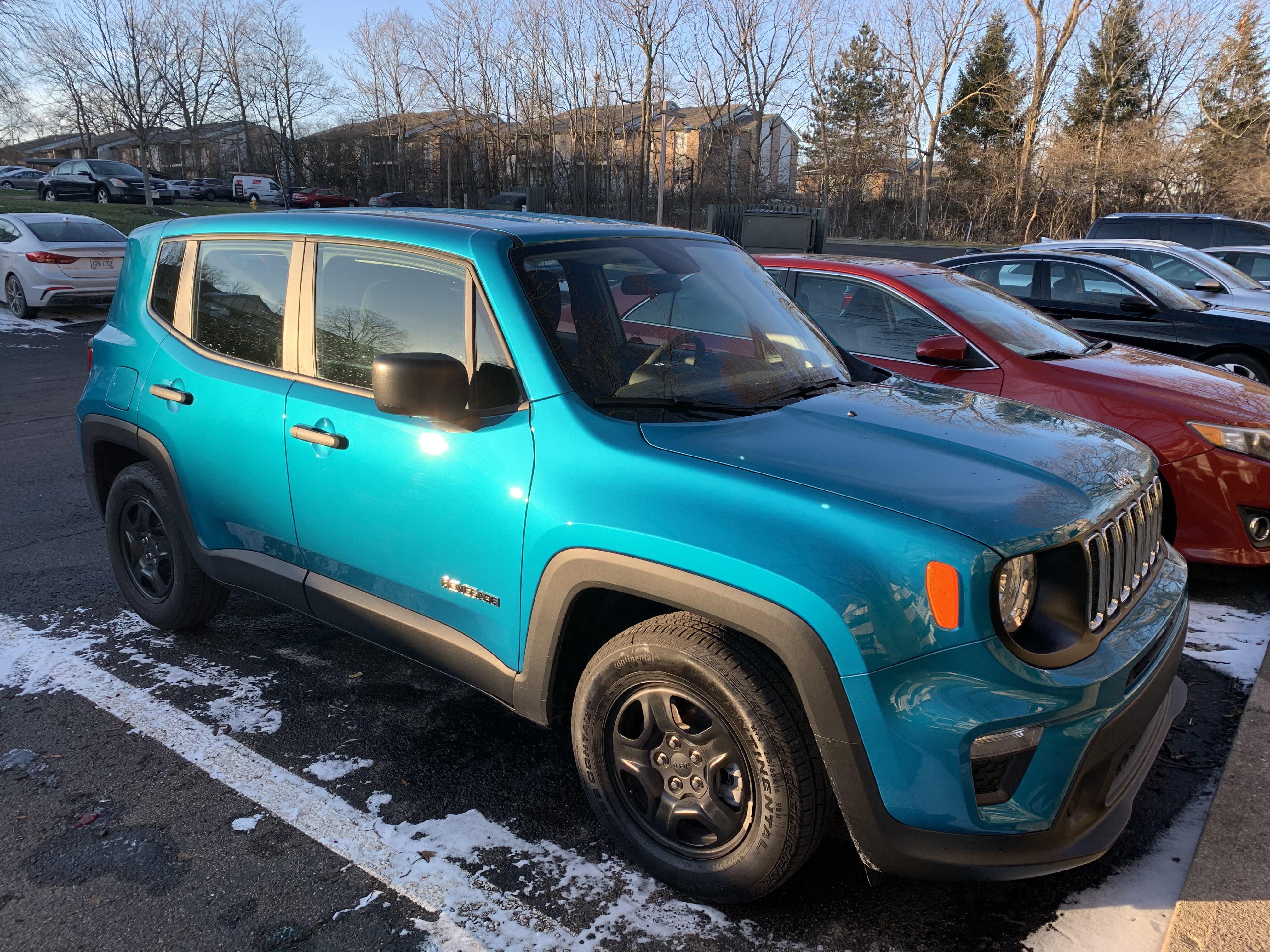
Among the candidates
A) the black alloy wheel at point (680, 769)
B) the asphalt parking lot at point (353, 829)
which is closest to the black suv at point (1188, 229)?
the asphalt parking lot at point (353, 829)

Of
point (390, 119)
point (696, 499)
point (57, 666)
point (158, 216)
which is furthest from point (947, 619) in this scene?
point (390, 119)

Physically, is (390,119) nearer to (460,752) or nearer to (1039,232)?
(1039,232)

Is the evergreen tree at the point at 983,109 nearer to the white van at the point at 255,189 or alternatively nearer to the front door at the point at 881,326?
the white van at the point at 255,189

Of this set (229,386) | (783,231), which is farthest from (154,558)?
(783,231)

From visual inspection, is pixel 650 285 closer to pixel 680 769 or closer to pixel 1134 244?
pixel 680 769

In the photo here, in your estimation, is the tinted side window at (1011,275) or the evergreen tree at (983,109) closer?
the tinted side window at (1011,275)

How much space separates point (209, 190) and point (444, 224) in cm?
5304

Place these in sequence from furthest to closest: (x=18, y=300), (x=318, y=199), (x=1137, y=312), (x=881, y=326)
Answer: (x=318, y=199) < (x=18, y=300) < (x=1137, y=312) < (x=881, y=326)

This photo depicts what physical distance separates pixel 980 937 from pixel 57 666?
362cm

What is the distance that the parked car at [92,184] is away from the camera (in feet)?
122

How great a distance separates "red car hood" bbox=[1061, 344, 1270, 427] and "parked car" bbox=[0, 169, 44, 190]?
52930mm

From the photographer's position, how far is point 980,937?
2408 mm

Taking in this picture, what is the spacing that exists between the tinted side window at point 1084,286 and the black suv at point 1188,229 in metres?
7.46

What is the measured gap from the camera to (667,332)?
119 inches
